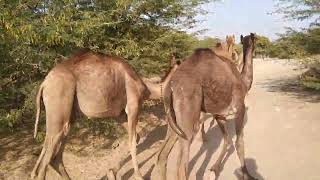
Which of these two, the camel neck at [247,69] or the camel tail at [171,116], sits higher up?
the camel neck at [247,69]

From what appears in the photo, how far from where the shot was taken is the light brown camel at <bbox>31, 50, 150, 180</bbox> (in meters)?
6.93

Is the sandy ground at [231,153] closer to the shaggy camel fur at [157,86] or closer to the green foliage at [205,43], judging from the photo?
the shaggy camel fur at [157,86]

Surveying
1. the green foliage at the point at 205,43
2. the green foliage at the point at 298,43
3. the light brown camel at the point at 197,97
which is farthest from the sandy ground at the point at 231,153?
the green foliage at the point at 205,43

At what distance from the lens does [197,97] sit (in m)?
6.47

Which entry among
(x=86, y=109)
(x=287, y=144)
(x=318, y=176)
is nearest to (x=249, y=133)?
(x=287, y=144)

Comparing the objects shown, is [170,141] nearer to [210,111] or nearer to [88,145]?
[210,111]

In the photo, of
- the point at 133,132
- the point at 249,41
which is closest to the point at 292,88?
the point at 249,41

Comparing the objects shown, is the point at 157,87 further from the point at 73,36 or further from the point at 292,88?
the point at 292,88

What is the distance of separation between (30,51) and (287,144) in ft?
17.0

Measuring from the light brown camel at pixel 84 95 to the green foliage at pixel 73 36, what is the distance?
30.9 inches

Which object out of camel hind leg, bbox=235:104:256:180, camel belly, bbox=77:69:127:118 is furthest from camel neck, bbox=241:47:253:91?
camel belly, bbox=77:69:127:118

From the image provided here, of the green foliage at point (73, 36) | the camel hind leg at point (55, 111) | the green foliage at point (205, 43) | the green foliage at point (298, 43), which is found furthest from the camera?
the green foliage at point (205, 43)

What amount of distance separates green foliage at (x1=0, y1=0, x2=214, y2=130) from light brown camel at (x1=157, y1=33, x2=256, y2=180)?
2.32 metres

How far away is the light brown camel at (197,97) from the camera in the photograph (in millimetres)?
6395
